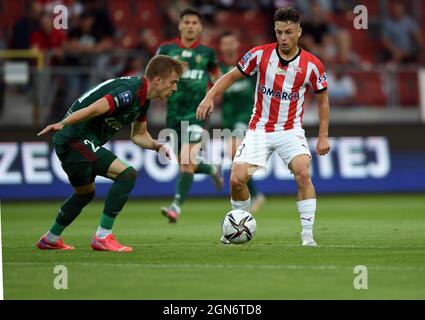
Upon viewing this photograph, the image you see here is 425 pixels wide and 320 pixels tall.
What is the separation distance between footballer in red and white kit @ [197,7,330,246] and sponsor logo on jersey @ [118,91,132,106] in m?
0.77

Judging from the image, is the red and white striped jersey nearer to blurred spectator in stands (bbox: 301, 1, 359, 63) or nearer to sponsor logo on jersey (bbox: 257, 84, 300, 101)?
sponsor logo on jersey (bbox: 257, 84, 300, 101)

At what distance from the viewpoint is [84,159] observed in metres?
9.29

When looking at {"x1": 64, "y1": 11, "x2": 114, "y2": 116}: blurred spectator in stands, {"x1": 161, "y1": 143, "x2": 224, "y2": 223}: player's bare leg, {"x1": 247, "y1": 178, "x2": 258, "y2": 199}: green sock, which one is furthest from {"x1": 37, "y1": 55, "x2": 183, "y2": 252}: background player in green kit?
{"x1": 64, "y1": 11, "x2": 114, "y2": 116}: blurred spectator in stands

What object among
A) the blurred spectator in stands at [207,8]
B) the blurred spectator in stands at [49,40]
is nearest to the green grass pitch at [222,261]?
the blurred spectator in stands at [49,40]

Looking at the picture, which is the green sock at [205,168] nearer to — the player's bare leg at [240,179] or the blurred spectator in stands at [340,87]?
the player's bare leg at [240,179]

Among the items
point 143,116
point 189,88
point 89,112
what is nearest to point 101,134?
point 143,116

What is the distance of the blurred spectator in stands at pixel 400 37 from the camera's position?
824 inches

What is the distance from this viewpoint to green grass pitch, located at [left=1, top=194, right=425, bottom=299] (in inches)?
282

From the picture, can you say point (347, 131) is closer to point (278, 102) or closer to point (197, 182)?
point (197, 182)

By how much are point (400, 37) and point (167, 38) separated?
5.22 meters

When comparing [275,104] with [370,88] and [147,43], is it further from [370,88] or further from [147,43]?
[147,43]

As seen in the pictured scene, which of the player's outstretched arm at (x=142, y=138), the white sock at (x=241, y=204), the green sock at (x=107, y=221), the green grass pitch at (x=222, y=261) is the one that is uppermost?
the player's outstretched arm at (x=142, y=138)

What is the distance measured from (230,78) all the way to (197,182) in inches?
329
